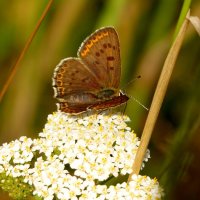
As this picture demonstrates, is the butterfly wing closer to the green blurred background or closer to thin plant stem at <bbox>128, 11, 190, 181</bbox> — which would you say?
the green blurred background

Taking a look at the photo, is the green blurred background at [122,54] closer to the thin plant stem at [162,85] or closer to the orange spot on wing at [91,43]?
the orange spot on wing at [91,43]

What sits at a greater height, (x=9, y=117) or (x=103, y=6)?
(x=103, y=6)

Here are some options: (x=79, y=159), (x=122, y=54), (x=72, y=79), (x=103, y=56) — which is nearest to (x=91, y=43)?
(x=103, y=56)

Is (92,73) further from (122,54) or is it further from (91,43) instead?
(122,54)

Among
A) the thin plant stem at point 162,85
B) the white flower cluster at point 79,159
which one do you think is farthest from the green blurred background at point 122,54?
the thin plant stem at point 162,85

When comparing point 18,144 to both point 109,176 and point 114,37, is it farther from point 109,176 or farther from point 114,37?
point 114,37

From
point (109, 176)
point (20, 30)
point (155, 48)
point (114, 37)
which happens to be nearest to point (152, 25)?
point (155, 48)
